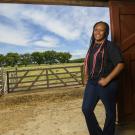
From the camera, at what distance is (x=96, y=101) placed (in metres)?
3.67

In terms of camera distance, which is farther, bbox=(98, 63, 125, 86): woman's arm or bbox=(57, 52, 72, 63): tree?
bbox=(57, 52, 72, 63): tree

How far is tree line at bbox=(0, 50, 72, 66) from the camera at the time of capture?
121ft

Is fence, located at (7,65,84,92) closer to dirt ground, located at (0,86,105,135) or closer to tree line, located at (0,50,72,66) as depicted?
dirt ground, located at (0,86,105,135)

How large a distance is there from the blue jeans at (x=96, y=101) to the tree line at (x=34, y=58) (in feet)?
105

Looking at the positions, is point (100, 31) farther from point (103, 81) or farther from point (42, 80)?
point (42, 80)

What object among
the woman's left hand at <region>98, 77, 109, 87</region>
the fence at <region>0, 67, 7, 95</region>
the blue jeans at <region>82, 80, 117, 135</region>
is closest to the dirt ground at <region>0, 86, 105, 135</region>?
the blue jeans at <region>82, 80, 117, 135</region>

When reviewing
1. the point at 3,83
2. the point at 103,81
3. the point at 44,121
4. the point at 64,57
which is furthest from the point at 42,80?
the point at 64,57

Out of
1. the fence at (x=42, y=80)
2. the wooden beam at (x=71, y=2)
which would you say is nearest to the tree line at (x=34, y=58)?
the fence at (x=42, y=80)

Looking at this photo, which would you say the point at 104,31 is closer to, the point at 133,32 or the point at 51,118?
the point at 133,32

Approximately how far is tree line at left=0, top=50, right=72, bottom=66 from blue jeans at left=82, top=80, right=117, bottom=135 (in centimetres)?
3211

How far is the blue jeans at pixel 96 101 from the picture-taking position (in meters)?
3.58

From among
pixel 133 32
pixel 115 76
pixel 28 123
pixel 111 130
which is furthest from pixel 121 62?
pixel 28 123

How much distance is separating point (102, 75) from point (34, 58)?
37986 mm

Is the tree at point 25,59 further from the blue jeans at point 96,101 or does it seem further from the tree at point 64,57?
the blue jeans at point 96,101
